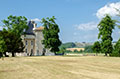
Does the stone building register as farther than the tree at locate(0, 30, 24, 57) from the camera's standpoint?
Yes

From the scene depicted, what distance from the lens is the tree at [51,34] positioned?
76688 mm

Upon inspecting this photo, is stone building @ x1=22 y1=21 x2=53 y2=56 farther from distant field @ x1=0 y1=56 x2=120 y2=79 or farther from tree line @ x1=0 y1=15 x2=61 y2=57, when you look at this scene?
distant field @ x1=0 y1=56 x2=120 y2=79

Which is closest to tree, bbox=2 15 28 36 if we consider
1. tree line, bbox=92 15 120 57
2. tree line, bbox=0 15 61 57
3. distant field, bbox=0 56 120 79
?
tree line, bbox=0 15 61 57

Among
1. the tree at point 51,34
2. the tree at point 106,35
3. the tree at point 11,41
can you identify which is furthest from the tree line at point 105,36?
the tree at point 11,41

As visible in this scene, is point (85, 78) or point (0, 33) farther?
point (0, 33)

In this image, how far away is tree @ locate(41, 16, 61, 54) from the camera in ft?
252

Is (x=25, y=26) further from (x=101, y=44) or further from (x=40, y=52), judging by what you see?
(x=101, y=44)

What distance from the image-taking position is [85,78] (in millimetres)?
15148

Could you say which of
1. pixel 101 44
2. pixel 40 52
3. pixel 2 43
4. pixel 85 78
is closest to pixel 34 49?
pixel 40 52

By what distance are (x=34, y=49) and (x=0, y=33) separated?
1118 inches

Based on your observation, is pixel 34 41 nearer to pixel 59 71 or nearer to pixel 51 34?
pixel 51 34

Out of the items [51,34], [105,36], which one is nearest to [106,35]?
[105,36]

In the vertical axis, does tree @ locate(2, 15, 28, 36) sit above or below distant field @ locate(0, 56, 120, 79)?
above

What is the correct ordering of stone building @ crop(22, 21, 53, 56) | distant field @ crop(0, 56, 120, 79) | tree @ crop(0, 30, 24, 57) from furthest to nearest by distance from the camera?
1. stone building @ crop(22, 21, 53, 56)
2. tree @ crop(0, 30, 24, 57)
3. distant field @ crop(0, 56, 120, 79)
